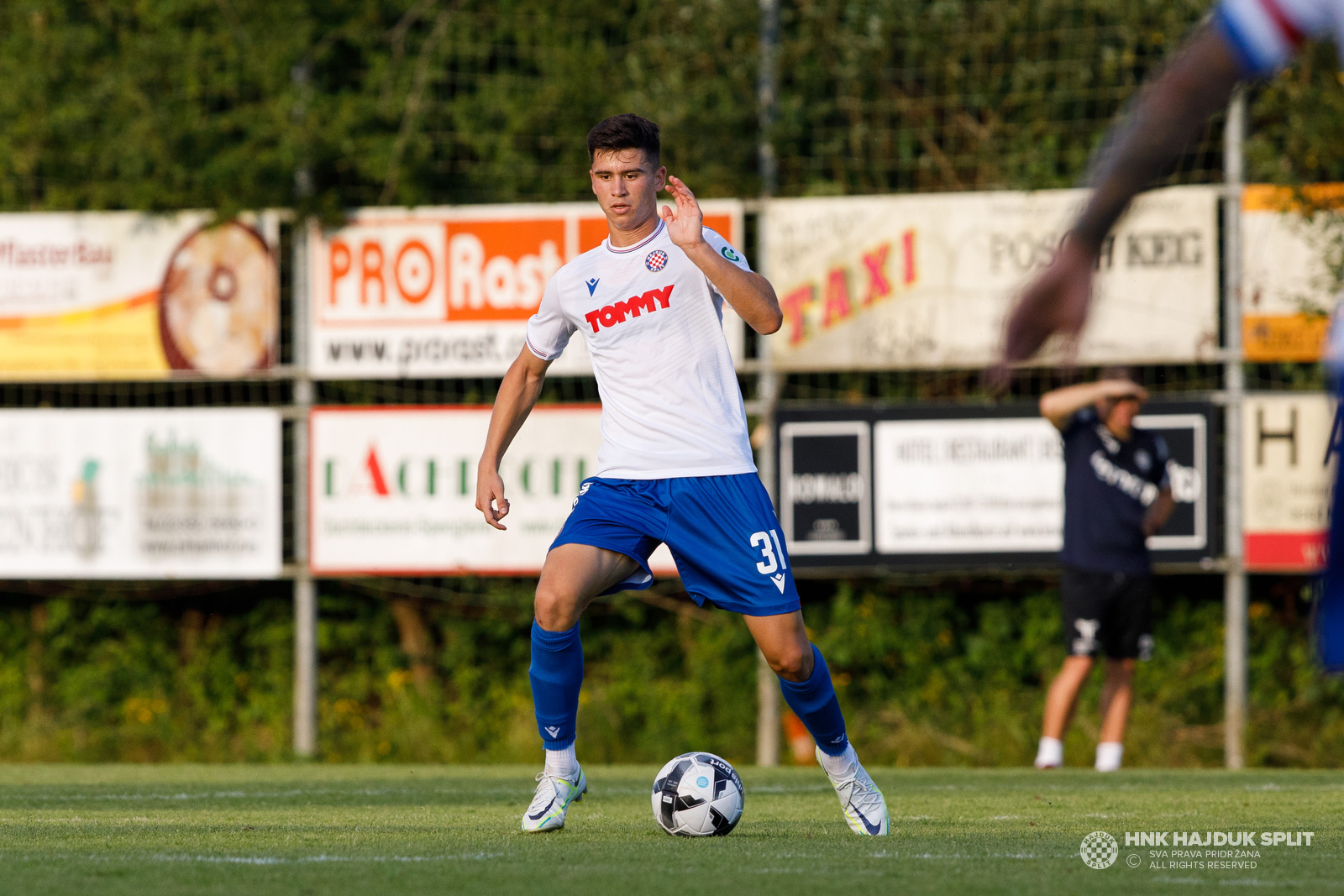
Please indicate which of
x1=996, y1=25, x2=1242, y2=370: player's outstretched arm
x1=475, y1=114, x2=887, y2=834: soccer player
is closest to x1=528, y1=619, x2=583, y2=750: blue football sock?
x1=475, y1=114, x2=887, y2=834: soccer player

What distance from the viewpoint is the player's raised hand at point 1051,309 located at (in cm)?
217

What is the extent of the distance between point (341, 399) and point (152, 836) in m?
6.44

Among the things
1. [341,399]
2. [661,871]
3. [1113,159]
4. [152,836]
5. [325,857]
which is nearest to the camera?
[1113,159]

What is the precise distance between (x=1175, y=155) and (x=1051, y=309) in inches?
10.3

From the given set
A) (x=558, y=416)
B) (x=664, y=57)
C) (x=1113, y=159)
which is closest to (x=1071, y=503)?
(x=558, y=416)

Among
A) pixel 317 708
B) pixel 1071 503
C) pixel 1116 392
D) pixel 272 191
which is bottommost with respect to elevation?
pixel 317 708

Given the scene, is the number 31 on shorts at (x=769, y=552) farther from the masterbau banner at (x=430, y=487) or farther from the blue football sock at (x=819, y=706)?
the masterbau banner at (x=430, y=487)

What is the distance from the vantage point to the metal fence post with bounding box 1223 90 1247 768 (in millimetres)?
9961

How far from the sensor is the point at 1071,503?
30.0 ft

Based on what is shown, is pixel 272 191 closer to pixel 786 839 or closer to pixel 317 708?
pixel 317 708

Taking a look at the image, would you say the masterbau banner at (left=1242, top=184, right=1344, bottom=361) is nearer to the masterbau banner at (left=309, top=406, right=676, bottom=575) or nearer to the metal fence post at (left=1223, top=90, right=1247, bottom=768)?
the metal fence post at (left=1223, top=90, right=1247, bottom=768)

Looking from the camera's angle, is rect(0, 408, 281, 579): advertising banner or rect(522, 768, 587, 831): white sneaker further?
rect(0, 408, 281, 579): advertising banner

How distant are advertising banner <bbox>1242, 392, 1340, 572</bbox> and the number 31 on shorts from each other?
5.72 metres

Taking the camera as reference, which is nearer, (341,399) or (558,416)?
(558,416)
